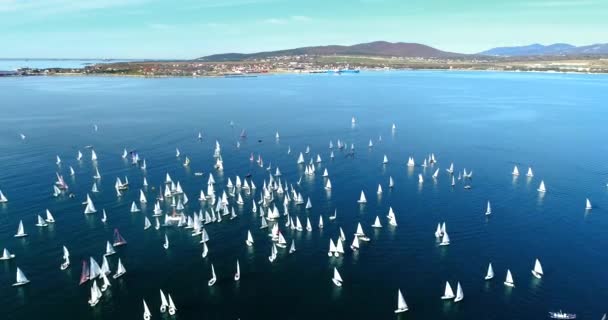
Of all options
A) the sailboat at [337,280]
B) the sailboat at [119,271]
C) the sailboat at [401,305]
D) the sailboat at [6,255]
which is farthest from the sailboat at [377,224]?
the sailboat at [6,255]

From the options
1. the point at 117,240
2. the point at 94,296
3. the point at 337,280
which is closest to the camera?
the point at 94,296

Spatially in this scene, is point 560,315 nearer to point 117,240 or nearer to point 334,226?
point 334,226

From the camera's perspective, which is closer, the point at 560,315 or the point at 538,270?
the point at 560,315

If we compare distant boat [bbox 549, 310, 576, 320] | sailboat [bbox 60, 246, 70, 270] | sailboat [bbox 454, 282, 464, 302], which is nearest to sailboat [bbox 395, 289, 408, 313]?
sailboat [bbox 454, 282, 464, 302]

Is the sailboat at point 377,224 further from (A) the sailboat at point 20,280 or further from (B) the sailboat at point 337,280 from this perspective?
(A) the sailboat at point 20,280

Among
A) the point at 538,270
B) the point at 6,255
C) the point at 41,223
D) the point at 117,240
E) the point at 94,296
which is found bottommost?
the point at 538,270

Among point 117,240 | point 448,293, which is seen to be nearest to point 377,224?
point 448,293

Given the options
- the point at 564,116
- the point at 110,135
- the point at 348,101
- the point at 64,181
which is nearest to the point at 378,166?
the point at 64,181

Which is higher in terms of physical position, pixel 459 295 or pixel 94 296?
pixel 94 296

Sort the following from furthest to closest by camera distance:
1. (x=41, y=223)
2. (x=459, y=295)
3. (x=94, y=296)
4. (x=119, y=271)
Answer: (x=41, y=223) → (x=119, y=271) → (x=459, y=295) → (x=94, y=296)
